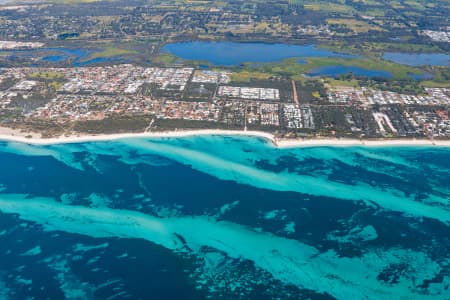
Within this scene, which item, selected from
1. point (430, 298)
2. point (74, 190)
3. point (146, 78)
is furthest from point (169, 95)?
point (430, 298)

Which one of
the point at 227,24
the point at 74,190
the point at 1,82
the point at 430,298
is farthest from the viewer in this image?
the point at 227,24

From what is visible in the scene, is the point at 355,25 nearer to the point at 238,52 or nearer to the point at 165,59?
the point at 238,52

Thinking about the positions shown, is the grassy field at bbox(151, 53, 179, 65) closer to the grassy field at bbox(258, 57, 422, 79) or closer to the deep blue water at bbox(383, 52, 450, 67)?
the grassy field at bbox(258, 57, 422, 79)

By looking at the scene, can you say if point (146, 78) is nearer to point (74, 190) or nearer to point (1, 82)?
point (1, 82)

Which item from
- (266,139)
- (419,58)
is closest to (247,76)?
(266,139)

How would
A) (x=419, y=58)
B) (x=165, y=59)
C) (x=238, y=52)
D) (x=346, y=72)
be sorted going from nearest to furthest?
(x=346, y=72), (x=165, y=59), (x=419, y=58), (x=238, y=52)

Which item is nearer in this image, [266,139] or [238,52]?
[266,139]

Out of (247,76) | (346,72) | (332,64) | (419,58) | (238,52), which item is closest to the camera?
(247,76)

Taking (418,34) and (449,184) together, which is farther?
(418,34)
